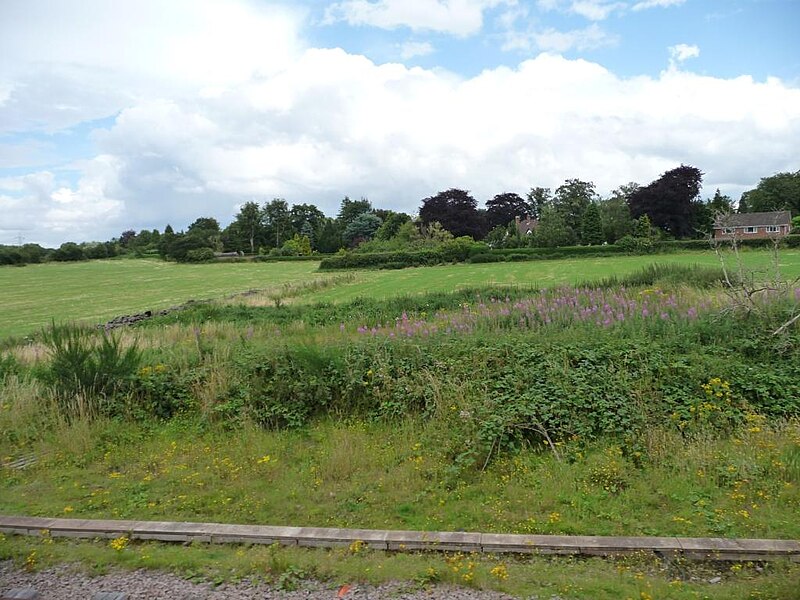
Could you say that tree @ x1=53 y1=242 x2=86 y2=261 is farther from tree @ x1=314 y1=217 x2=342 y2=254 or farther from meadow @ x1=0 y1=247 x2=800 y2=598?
meadow @ x1=0 y1=247 x2=800 y2=598

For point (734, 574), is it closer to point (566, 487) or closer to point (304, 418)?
point (566, 487)

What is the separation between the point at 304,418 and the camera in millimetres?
7645

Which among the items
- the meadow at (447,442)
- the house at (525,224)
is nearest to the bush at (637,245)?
the house at (525,224)

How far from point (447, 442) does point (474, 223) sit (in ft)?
261

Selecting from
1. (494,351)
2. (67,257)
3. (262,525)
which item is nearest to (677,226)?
(494,351)

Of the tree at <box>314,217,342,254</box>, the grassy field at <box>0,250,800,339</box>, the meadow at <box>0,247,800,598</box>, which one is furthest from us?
the tree at <box>314,217,342,254</box>

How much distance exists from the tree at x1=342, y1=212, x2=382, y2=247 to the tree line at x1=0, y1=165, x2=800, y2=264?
0.64ft

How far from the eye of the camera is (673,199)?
66438mm

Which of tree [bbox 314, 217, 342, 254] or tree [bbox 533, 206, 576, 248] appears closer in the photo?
tree [bbox 533, 206, 576, 248]

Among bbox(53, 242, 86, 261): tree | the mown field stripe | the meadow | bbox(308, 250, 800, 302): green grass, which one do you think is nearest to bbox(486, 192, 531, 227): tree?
bbox(308, 250, 800, 302): green grass

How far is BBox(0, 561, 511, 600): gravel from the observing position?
3.58 meters

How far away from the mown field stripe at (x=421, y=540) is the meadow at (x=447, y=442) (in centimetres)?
13

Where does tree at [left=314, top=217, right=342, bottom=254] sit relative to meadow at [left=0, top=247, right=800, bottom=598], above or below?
above

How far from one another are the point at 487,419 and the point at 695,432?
2430 mm
